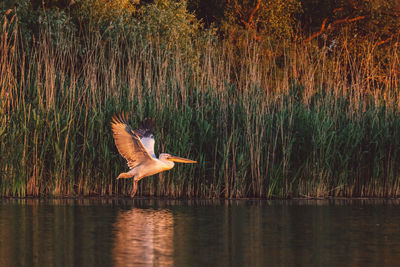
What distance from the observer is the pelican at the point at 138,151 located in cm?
1153

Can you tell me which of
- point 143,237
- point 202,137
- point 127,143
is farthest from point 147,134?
point 143,237

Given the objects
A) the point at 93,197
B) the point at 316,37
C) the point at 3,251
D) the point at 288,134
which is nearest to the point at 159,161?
the point at 93,197

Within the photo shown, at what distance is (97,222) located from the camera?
967cm

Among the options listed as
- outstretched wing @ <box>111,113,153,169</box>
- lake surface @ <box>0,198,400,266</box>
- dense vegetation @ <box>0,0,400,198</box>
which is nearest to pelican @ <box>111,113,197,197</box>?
outstretched wing @ <box>111,113,153,169</box>

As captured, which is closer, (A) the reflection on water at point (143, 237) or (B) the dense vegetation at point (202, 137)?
(A) the reflection on water at point (143, 237)

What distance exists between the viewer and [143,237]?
8367mm

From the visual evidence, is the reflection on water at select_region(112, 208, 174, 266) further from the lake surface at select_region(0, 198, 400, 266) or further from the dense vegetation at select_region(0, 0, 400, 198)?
the dense vegetation at select_region(0, 0, 400, 198)

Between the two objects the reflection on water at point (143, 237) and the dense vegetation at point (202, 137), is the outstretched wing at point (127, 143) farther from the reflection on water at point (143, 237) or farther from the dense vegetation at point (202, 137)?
→ the dense vegetation at point (202, 137)

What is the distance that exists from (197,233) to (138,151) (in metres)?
2.98

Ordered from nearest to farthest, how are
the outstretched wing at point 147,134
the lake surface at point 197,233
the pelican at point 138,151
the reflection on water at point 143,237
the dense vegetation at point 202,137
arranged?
the reflection on water at point 143,237 → the lake surface at point 197,233 → the pelican at point 138,151 → the outstretched wing at point 147,134 → the dense vegetation at point 202,137

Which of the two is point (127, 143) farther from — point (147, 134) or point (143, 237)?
point (143, 237)

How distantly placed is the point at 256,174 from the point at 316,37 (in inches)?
789

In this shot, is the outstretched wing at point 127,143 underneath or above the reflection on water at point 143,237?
above

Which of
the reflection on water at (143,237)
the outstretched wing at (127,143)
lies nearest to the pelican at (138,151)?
the outstretched wing at (127,143)
